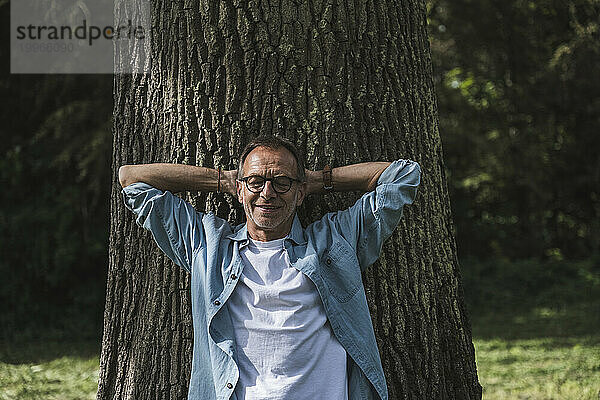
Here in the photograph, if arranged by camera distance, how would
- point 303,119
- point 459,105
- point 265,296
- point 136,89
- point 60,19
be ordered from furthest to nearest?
point 459,105 < point 60,19 < point 136,89 < point 303,119 < point 265,296

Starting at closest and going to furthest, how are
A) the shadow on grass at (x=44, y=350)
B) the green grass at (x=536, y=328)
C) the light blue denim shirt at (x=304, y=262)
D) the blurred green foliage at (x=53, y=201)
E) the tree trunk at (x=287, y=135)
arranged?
the light blue denim shirt at (x=304, y=262) < the tree trunk at (x=287, y=135) < the green grass at (x=536, y=328) < the shadow on grass at (x=44, y=350) < the blurred green foliage at (x=53, y=201)

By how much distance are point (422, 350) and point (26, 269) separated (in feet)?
23.7

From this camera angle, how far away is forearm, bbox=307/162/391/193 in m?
3.09

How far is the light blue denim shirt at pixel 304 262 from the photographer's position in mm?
2809

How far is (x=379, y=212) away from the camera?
2.86 meters

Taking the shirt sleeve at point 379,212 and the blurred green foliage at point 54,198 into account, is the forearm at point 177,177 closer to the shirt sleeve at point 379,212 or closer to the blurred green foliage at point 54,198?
the shirt sleeve at point 379,212

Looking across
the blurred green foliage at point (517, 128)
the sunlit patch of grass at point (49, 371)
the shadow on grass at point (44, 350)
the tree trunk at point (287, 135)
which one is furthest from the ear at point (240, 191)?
the blurred green foliage at point (517, 128)

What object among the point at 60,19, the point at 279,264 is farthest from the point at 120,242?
the point at 60,19

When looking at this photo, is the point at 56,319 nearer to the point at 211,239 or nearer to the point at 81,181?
the point at 81,181

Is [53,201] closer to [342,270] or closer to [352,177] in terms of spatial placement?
[352,177]

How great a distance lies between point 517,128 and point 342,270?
10954 mm

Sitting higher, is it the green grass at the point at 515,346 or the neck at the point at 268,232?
the neck at the point at 268,232

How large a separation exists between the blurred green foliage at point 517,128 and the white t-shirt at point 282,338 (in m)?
10.3

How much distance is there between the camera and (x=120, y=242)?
11.8 feet
